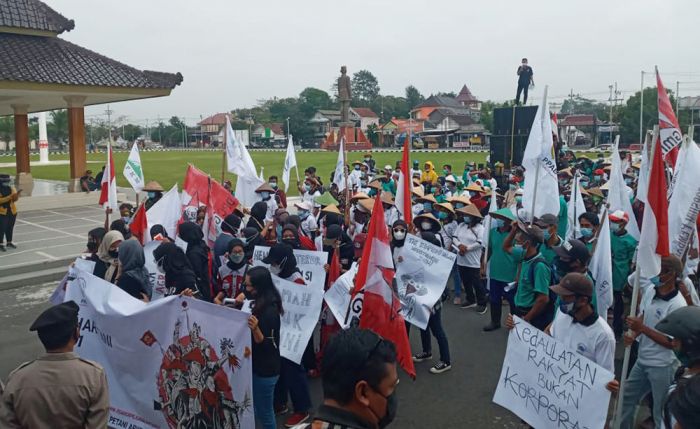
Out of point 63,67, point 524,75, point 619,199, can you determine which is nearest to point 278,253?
point 619,199

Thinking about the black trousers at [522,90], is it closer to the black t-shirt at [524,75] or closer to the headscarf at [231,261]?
the black t-shirt at [524,75]

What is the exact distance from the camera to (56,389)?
3086 millimetres

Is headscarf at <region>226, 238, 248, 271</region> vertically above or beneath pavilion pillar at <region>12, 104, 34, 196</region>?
beneath

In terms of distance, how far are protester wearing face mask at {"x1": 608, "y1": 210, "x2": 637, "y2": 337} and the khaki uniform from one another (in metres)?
6.05

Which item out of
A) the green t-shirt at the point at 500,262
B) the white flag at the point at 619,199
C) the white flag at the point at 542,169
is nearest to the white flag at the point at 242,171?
the green t-shirt at the point at 500,262

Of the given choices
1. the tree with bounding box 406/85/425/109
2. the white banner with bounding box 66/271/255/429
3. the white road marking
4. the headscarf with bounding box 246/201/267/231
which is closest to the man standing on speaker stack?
the headscarf with bounding box 246/201/267/231

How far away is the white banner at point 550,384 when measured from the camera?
3877 mm

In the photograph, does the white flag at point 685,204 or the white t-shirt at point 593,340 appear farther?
the white flag at point 685,204

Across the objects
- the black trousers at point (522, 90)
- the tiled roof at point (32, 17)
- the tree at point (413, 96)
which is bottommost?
the black trousers at point (522, 90)

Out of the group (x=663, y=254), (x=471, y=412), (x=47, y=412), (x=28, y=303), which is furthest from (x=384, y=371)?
(x=28, y=303)

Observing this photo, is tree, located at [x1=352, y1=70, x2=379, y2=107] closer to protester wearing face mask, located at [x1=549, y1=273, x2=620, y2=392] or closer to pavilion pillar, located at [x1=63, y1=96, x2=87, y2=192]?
pavilion pillar, located at [x1=63, y1=96, x2=87, y2=192]

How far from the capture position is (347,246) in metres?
6.99

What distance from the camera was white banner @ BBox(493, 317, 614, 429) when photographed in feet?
12.7

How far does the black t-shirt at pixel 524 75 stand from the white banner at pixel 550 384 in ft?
56.5
